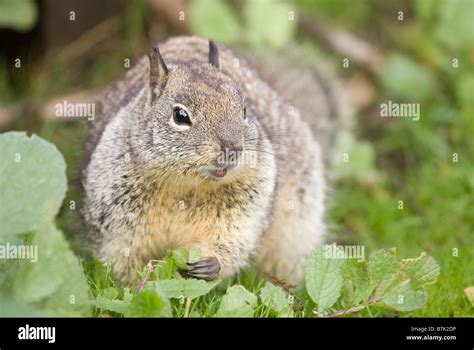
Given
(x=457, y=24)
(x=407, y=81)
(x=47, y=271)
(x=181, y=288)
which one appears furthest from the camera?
(x=407, y=81)

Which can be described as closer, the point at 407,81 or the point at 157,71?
the point at 157,71

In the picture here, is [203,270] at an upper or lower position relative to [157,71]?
lower

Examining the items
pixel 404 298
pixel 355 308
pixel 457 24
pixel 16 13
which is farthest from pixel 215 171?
pixel 457 24

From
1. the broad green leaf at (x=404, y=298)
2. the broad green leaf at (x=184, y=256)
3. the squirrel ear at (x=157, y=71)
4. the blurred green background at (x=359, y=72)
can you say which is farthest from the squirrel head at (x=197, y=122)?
the blurred green background at (x=359, y=72)

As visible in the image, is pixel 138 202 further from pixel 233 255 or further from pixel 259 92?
pixel 259 92

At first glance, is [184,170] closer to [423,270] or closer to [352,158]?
[423,270]

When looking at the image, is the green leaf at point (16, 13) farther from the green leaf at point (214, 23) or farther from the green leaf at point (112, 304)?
the green leaf at point (112, 304)

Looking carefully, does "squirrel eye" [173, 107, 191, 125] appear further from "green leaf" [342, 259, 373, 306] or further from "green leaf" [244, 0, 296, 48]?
"green leaf" [244, 0, 296, 48]

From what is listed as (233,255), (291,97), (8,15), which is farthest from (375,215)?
(8,15)
